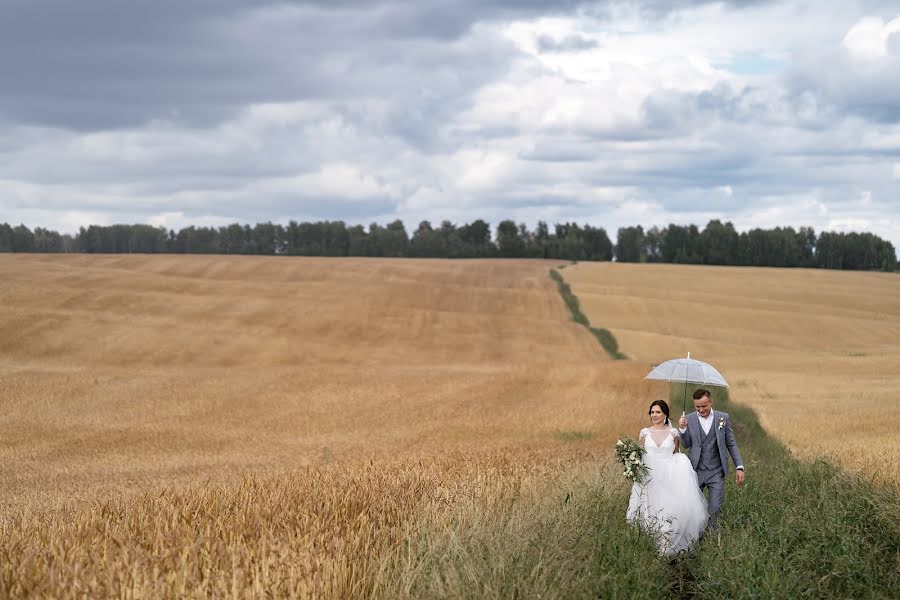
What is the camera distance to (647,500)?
10.7 metres

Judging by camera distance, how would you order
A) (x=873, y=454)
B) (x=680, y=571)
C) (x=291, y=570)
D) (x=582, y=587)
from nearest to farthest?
(x=291, y=570) → (x=582, y=587) → (x=680, y=571) → (x=873, y=454)

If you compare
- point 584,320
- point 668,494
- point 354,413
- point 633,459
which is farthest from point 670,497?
point 584,320

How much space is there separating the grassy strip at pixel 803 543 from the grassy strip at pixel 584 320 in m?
36.1

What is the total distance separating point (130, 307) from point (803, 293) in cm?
5650

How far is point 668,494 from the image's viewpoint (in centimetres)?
1056

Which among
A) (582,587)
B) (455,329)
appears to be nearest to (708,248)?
(455,329)

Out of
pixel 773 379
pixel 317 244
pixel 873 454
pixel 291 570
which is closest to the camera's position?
pixel 291 570

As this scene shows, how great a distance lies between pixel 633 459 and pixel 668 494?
1.88ft

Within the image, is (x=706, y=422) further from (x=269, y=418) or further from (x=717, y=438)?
(x=269, y=418)

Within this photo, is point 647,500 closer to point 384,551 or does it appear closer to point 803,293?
point 384,551

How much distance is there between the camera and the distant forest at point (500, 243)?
13275cm

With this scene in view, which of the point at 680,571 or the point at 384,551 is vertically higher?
the point at 384,551

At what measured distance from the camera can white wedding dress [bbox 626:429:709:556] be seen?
34.4 feet

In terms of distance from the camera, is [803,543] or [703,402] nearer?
[803,543]
